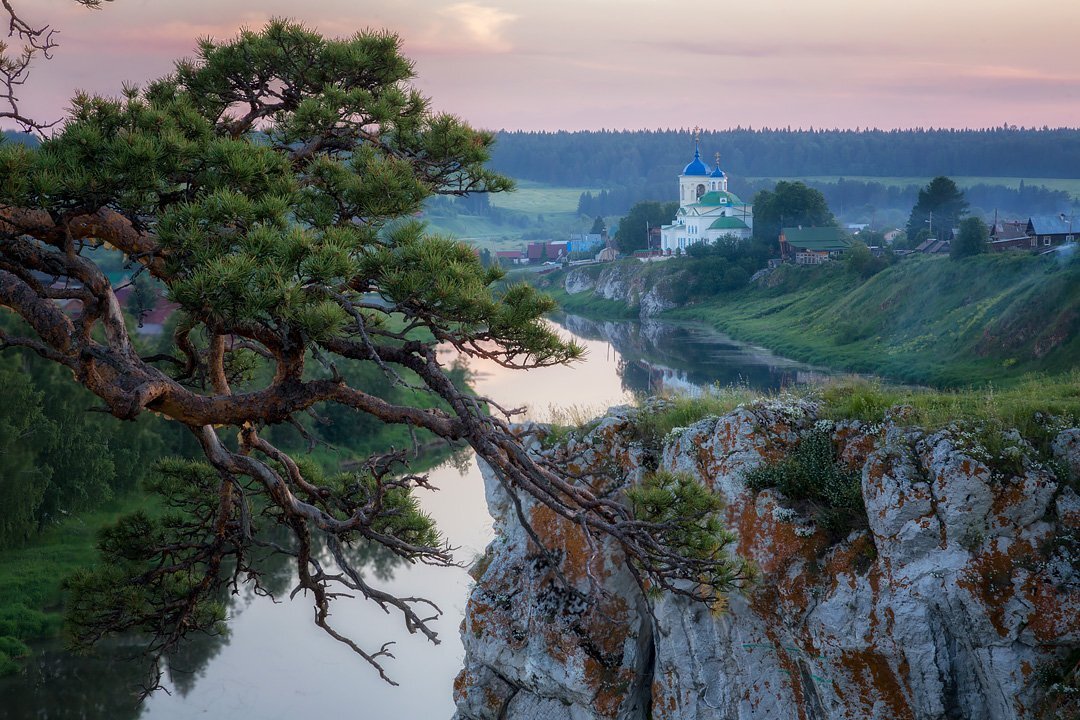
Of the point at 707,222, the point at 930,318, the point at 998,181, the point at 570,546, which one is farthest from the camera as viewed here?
the point at 998,181

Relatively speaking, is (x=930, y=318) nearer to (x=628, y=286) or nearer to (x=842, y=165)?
(x=628, y=286)

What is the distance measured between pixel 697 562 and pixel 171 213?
10.6 ft

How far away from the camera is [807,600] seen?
905 centimetres

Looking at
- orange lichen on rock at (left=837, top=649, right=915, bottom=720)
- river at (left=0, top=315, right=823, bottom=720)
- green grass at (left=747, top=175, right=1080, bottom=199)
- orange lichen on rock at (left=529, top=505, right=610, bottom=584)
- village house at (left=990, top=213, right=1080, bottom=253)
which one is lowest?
river at (left=0, top=315, right=823, bottom=720)

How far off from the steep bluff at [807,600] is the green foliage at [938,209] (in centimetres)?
5392

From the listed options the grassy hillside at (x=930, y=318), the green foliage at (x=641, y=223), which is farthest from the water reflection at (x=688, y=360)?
the green foliage at (x=641, y=223)

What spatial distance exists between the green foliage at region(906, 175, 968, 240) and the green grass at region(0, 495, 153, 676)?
49.0 meters

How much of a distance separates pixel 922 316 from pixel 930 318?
0.76 meters

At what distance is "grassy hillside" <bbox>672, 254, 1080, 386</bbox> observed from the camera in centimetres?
2997

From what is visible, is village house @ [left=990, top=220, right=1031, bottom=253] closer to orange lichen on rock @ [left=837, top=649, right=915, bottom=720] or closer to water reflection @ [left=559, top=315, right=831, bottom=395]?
water reflection @ [left=559, top=315, right=831, bottom=395]

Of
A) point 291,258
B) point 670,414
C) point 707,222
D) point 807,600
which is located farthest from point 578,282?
point 291,258

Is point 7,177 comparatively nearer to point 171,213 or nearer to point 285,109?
point 171,213

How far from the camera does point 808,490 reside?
31.2ft

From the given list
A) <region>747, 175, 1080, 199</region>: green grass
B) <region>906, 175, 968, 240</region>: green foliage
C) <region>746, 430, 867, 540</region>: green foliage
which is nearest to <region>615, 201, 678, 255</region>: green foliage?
<region>906, 175, 968, 240</region>: green foliage
